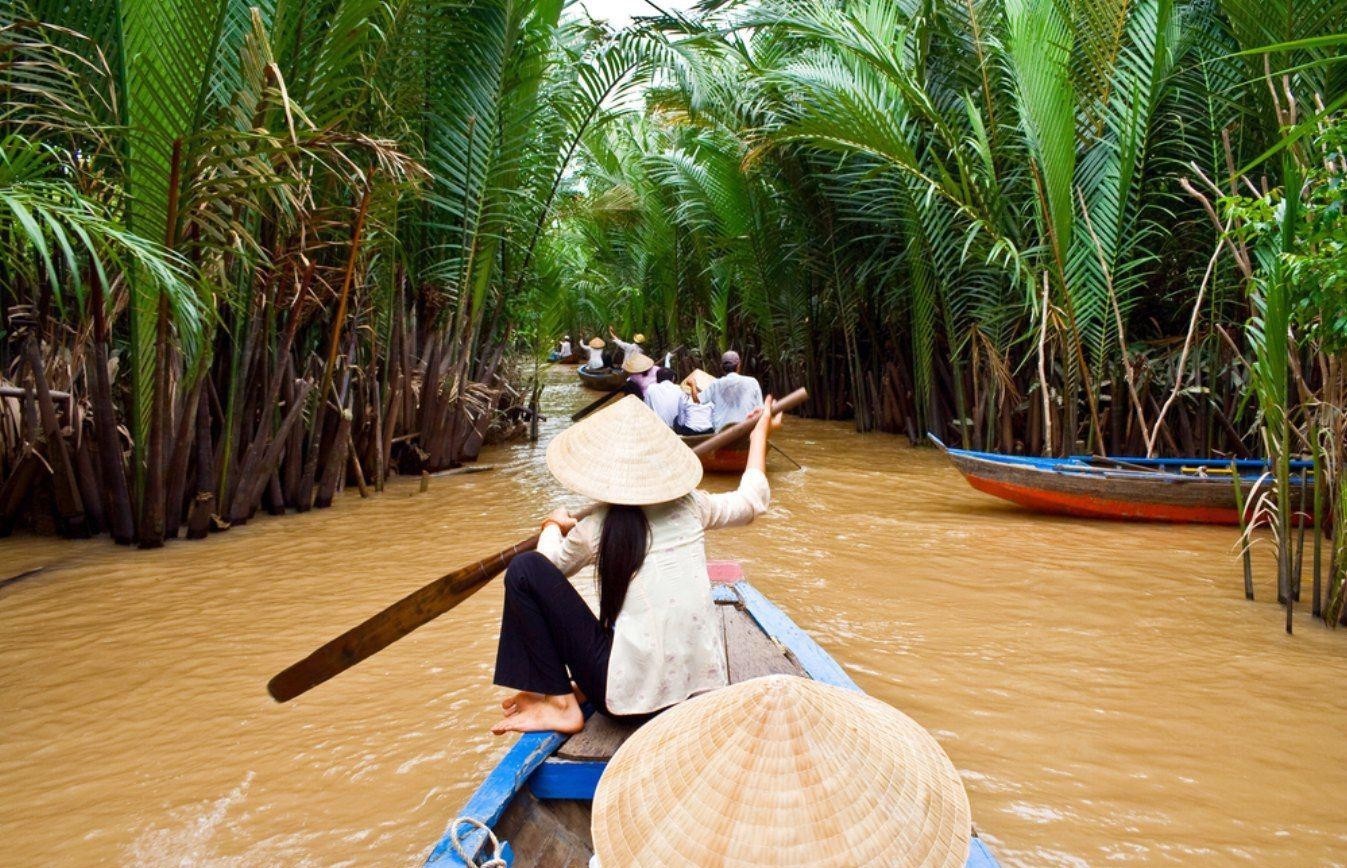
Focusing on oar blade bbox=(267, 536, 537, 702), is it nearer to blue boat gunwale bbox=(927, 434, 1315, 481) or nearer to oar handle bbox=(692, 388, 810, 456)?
oar handle bbox=(692, 388, 810, 456)

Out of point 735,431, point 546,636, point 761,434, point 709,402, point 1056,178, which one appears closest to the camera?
point 546,636

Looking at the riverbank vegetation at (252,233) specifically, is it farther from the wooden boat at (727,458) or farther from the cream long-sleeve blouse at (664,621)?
the wooden boat at (727,458)

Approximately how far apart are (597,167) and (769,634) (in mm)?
14924

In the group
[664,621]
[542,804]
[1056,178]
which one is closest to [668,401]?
[1056,178]

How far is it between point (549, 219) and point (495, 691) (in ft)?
21.6

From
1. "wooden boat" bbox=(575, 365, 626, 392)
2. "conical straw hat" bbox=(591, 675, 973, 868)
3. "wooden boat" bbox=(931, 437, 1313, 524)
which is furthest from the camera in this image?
"wooden boat" bbox=(575, 365, 626, 392)

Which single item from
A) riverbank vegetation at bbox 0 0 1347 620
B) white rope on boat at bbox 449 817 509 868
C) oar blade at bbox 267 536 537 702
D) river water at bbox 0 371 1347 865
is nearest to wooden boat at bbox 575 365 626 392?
riverbank vegetation at bbox 0 0 1347 620

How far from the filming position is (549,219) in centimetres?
917

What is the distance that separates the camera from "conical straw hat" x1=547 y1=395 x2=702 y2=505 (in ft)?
7.27

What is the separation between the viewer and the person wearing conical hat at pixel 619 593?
2227 millimetres

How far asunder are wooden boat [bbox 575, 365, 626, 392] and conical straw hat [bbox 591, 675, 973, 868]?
48.1 ft

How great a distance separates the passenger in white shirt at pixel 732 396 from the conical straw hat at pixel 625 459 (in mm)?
5285

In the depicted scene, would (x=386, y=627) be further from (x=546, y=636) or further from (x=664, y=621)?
(x=664, y=621)

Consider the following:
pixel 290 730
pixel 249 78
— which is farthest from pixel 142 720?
pixel 249 78
